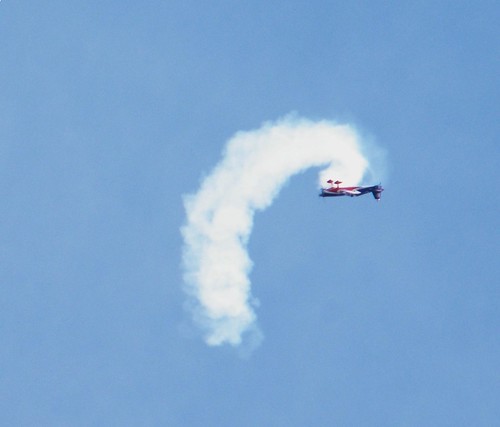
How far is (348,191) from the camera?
9894 cm

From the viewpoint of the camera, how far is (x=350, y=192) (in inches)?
3903

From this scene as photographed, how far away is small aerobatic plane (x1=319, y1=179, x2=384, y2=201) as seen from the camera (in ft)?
321

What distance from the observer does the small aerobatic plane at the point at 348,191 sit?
97.9 metres
